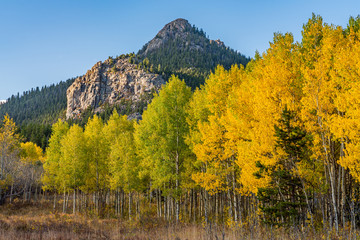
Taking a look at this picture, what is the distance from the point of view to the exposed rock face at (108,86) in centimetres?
16662

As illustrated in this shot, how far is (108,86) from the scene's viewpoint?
180250mm

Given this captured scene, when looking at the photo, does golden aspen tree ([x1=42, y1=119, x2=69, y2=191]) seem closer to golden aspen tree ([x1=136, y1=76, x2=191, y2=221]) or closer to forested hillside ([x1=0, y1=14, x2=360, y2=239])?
forested hillside ([x1=0, y1=14, x2=360, y2=239])

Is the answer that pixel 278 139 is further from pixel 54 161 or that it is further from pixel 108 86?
pixel 108 86

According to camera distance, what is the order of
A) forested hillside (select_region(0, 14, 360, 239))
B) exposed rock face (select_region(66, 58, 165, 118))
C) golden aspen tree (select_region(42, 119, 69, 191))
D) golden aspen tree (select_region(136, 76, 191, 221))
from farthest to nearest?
exposed rock face (select_region(66, 58, 165, 118)) → golden aspen tree (select_region(42, 119, 69, 191)) → golden aspen tree (select_region(136, 76, 191, 221)) → forested hillside (select_region(0, 14, 360, 239))

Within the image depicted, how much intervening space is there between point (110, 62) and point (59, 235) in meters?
198

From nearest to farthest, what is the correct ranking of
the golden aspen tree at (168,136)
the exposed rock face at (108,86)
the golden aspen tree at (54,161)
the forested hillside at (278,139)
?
the forested hillside at (278,139), the golden aspen tree at (168,136), the golden aspen tree at (54,161), the exposed rock face at (108,86)

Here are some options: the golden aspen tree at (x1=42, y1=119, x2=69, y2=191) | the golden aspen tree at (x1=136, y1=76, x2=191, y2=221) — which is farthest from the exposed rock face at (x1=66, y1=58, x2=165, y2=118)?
the golden aspen tree at (x1=136, y1=76, x2=191, y2=221)

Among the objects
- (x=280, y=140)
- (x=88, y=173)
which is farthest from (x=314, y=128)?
(x=88, y=173)

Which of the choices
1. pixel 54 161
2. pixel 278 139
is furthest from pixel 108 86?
pixel 278 139

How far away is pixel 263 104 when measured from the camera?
10844mm

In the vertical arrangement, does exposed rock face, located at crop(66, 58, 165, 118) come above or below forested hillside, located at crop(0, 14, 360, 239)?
above

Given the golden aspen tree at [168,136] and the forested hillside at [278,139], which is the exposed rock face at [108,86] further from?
the forested hillside at [278,139]

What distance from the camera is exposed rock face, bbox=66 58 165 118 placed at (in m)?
167

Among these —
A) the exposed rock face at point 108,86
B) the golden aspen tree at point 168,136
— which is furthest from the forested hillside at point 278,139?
the exposed rock face at point 108,86
